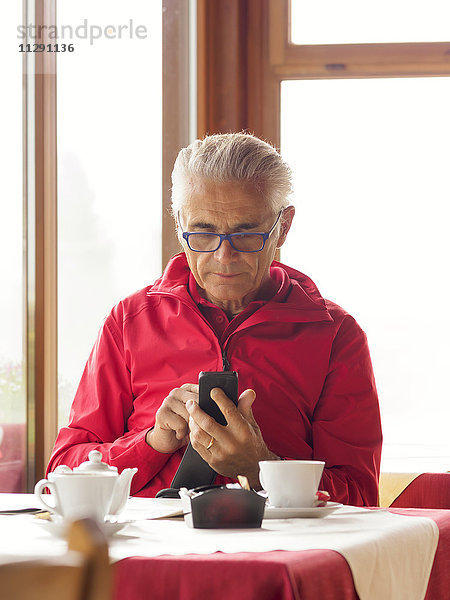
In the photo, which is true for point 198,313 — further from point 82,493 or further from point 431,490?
point 82,493

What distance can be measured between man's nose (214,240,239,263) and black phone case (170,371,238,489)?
0.48m

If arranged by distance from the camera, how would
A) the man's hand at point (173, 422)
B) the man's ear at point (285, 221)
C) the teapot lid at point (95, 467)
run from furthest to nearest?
the man's ear at point (285, 221) → the man's hand at point (173, 422) → the teapot lid at point (95, 467)

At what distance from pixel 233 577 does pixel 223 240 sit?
3.68 ft

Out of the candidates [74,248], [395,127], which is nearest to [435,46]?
[395,127]

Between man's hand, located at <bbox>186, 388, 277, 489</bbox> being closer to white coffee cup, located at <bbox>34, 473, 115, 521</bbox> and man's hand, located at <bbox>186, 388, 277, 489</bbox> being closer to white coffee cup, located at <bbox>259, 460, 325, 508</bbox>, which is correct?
white coffee cup, located at <bbox>259, 460, 325, 508</bbox>

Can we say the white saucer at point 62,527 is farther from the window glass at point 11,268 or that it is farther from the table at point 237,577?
the window glass at point 11,268

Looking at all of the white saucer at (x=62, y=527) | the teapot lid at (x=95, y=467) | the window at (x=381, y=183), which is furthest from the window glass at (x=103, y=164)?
the white saucer at (x=62, y=527)

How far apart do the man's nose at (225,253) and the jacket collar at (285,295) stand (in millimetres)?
118

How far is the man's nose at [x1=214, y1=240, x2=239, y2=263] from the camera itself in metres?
1.91

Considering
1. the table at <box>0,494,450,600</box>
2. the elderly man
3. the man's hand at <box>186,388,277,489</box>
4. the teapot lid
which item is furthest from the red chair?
the table at <box>0,494,450,600</box>

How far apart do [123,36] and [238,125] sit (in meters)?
0.53

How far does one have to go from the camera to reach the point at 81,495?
1121 millimetres

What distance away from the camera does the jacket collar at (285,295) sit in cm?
195

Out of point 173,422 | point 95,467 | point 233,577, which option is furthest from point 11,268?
point 233,577
